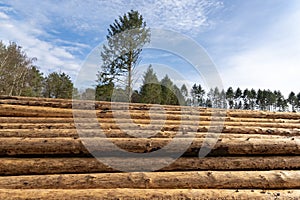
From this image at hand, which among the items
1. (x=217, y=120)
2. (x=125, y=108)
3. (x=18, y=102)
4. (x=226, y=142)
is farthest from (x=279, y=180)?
(x=18, y=102)

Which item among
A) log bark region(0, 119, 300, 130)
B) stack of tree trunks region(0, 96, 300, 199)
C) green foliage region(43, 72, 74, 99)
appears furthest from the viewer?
green foliage region(43, 72, 74, 99)

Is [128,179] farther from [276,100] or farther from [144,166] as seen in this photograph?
[276,100]

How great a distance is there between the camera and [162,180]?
231cm

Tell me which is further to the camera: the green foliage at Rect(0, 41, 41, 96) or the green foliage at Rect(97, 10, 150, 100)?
the green foliage at Rect(0, 41, 41, 96)

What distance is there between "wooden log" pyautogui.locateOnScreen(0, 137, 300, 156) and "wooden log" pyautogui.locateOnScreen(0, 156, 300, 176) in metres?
0.10

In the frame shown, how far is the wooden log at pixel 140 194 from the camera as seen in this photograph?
6.58 ft

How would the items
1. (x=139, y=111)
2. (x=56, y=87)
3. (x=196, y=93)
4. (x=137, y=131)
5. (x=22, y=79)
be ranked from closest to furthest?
1. (x=137, y=131)
2. (x=139, y=111)
3. (x=196, y=93)
4. (x=22, y=79)
5. (x=56, y=87)

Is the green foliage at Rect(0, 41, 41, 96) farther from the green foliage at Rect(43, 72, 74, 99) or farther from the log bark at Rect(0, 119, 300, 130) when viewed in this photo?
the log bark at Rect(0, 119, 300, 130)

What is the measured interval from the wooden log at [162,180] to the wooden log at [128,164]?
137 millimetres

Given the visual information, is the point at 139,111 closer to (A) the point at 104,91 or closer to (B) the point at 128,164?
(B) the point at 128,164

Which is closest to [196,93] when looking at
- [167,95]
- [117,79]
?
[117,79]

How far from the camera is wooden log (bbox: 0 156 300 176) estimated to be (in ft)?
7.98

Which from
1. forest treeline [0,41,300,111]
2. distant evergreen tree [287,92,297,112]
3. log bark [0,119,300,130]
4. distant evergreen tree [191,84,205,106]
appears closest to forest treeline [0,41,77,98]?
forest treeline [0,41,300,111]

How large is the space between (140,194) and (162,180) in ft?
1.01
